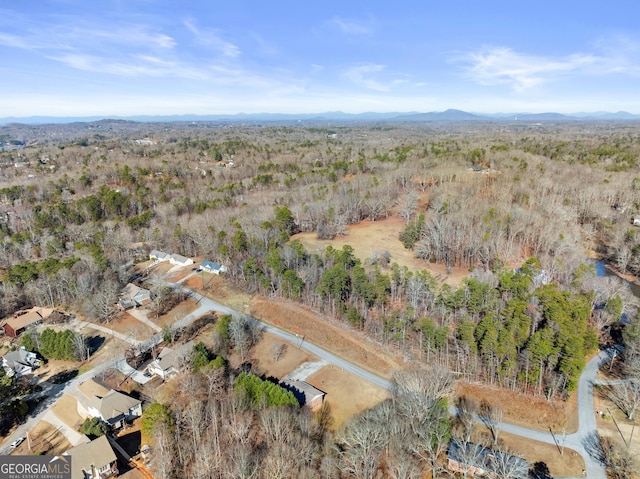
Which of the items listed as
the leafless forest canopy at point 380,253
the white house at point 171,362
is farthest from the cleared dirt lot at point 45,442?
the leafless forest canopy at point 380,253

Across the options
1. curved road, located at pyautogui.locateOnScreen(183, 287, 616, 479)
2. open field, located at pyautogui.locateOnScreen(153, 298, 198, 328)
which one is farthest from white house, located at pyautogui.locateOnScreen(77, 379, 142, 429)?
curved road, located at pyautogui.locateOnScreen(183, 287, 616, 479)

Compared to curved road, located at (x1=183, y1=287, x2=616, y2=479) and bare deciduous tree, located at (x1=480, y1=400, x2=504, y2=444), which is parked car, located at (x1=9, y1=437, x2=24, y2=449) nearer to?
curved road, located at (x1=183, y1=287, x2=616, y2=479)

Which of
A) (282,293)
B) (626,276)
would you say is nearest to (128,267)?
(282,293)

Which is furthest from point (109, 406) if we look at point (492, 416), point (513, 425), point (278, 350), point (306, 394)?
point (513, 425)

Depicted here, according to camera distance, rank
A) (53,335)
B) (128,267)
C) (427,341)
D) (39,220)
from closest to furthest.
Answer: (427,341)
(53,335)
(128,267)
(39,220)

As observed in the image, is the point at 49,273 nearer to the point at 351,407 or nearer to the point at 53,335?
the point at 53,335
